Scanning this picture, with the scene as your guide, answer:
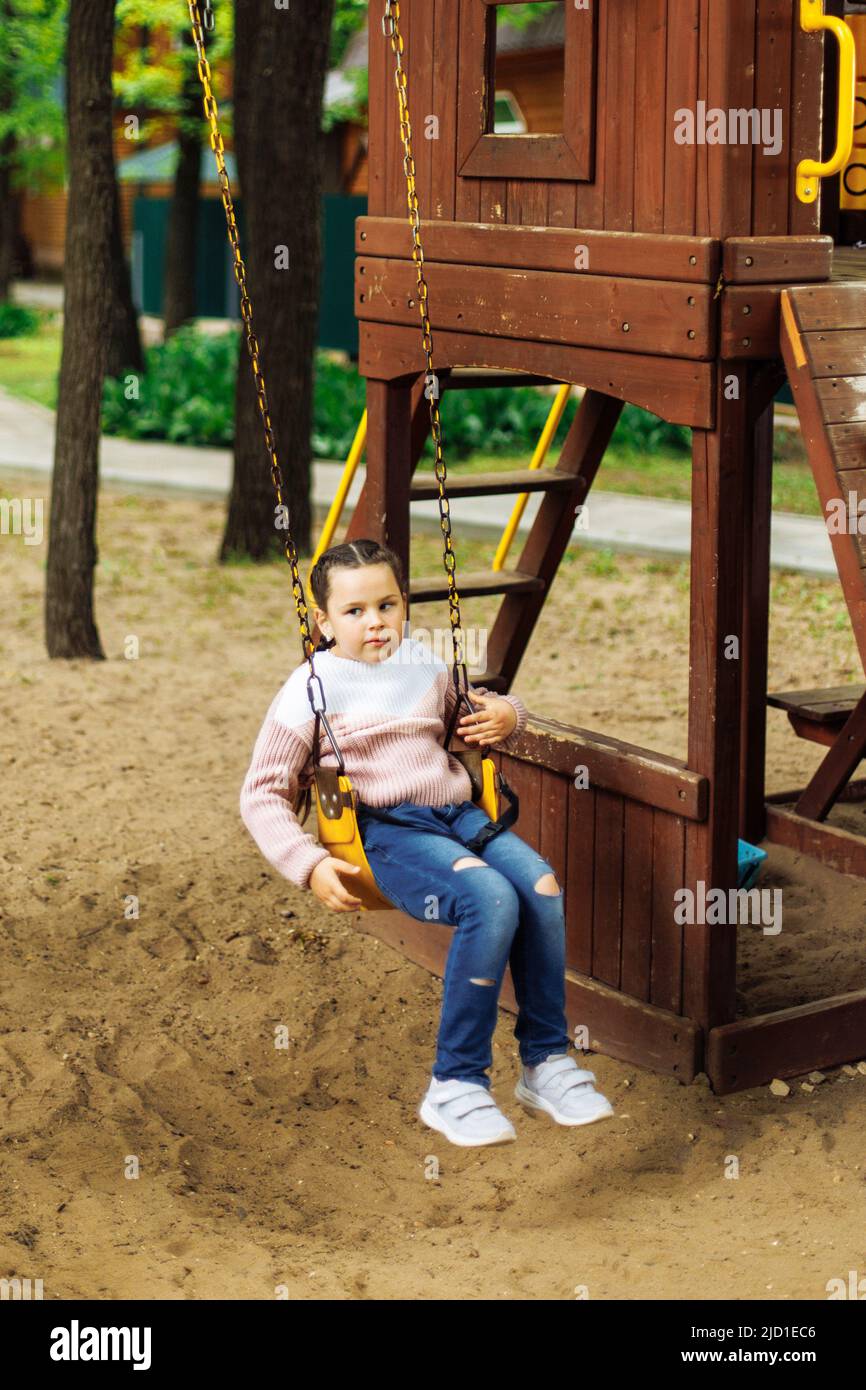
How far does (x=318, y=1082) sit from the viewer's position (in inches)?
194

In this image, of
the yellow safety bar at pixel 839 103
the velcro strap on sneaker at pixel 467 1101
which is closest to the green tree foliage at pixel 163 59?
the yellow safety bar at pixel 839 103

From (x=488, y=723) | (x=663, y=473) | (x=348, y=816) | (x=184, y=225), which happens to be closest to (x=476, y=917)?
(x=348, y=816)

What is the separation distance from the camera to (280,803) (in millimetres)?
4184

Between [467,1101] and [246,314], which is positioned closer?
[467,1101]

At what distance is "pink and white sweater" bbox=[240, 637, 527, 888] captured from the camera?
4215mm

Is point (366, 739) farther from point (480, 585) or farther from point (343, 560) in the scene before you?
point (480, 585)

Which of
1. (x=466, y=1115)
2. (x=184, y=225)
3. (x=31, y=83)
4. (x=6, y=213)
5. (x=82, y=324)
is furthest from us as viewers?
(x=6, y=213)

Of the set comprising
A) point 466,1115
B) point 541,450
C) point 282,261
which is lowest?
point 466,1115

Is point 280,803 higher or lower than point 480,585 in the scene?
lower

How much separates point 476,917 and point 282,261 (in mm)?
7748

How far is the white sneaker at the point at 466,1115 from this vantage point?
393cm

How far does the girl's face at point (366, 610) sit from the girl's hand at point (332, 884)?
0.56 metres

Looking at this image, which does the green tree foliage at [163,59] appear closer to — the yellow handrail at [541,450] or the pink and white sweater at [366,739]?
the yellow handrail at [541,450]

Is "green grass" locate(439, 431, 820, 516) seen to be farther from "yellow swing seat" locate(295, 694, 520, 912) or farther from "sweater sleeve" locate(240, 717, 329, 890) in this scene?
"sweater sleeve" locate(240, 717, 329, 890)
